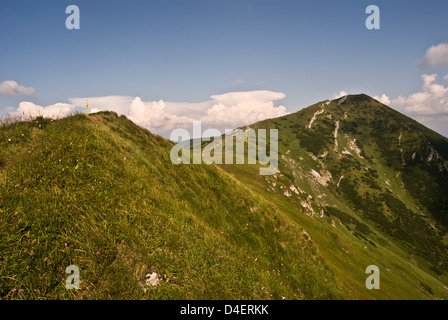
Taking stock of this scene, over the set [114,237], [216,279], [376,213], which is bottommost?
[376,213]

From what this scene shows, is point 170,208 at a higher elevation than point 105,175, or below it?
below

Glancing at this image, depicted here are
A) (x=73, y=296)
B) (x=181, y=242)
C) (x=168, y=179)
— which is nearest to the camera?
(x=73, y=296)

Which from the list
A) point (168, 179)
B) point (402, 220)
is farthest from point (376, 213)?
point (168, 179)

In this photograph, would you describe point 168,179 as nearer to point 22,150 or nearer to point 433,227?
point 22,150
